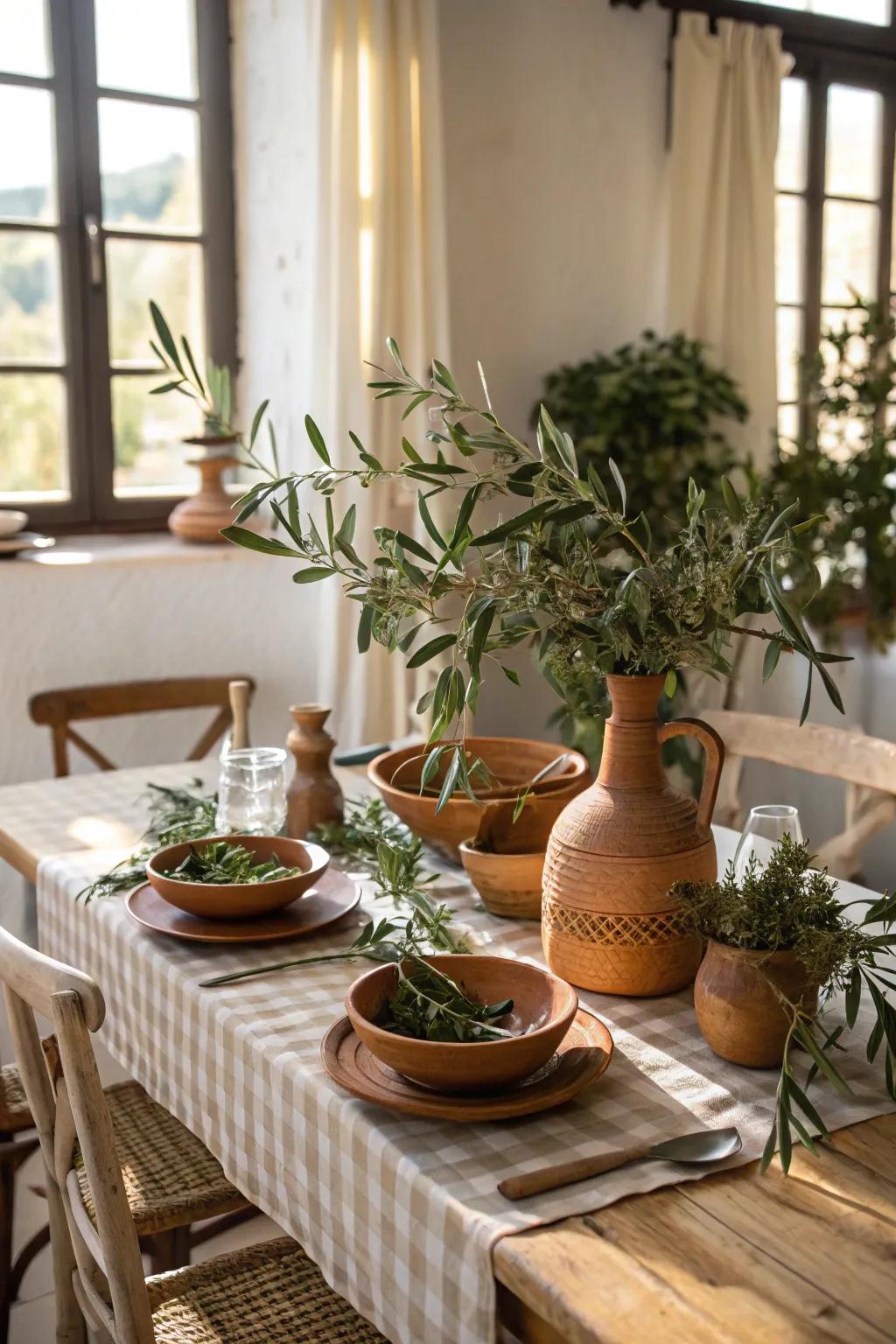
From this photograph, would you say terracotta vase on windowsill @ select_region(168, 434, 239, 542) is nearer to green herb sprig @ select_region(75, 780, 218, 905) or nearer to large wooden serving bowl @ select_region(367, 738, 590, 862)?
green herb sprig @ select_region(75, 780, 218, 905)

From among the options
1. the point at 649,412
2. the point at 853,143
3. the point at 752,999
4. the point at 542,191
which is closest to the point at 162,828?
the point at 752,999

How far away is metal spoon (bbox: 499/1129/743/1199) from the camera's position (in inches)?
40.5

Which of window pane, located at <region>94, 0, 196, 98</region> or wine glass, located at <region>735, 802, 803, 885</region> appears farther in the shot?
window pane, located at <region>94, 0, 196, 98</region>

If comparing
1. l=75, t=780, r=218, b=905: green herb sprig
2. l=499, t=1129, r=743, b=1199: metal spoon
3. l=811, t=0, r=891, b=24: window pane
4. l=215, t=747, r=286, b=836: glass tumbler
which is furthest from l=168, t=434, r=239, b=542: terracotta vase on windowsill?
l=811, t=0, r=891, b=24: window pane

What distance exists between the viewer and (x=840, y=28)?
376cm

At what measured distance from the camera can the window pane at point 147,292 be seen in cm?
305

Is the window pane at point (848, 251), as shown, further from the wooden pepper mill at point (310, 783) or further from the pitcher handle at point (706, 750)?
the pitcher handle at point (706, 750)

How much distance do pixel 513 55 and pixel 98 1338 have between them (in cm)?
287

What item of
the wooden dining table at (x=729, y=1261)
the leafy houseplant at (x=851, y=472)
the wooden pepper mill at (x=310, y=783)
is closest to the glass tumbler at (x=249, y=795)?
the wooden pepper mill at (x=310, y=783)

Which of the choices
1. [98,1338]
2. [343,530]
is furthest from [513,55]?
[98,1338]

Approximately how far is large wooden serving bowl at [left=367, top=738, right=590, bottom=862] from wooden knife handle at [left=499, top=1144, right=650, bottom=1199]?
56 cm

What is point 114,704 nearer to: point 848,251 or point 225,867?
point 225,867

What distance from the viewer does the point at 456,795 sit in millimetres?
1729

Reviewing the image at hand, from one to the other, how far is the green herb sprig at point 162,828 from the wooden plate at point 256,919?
0.06 meters
